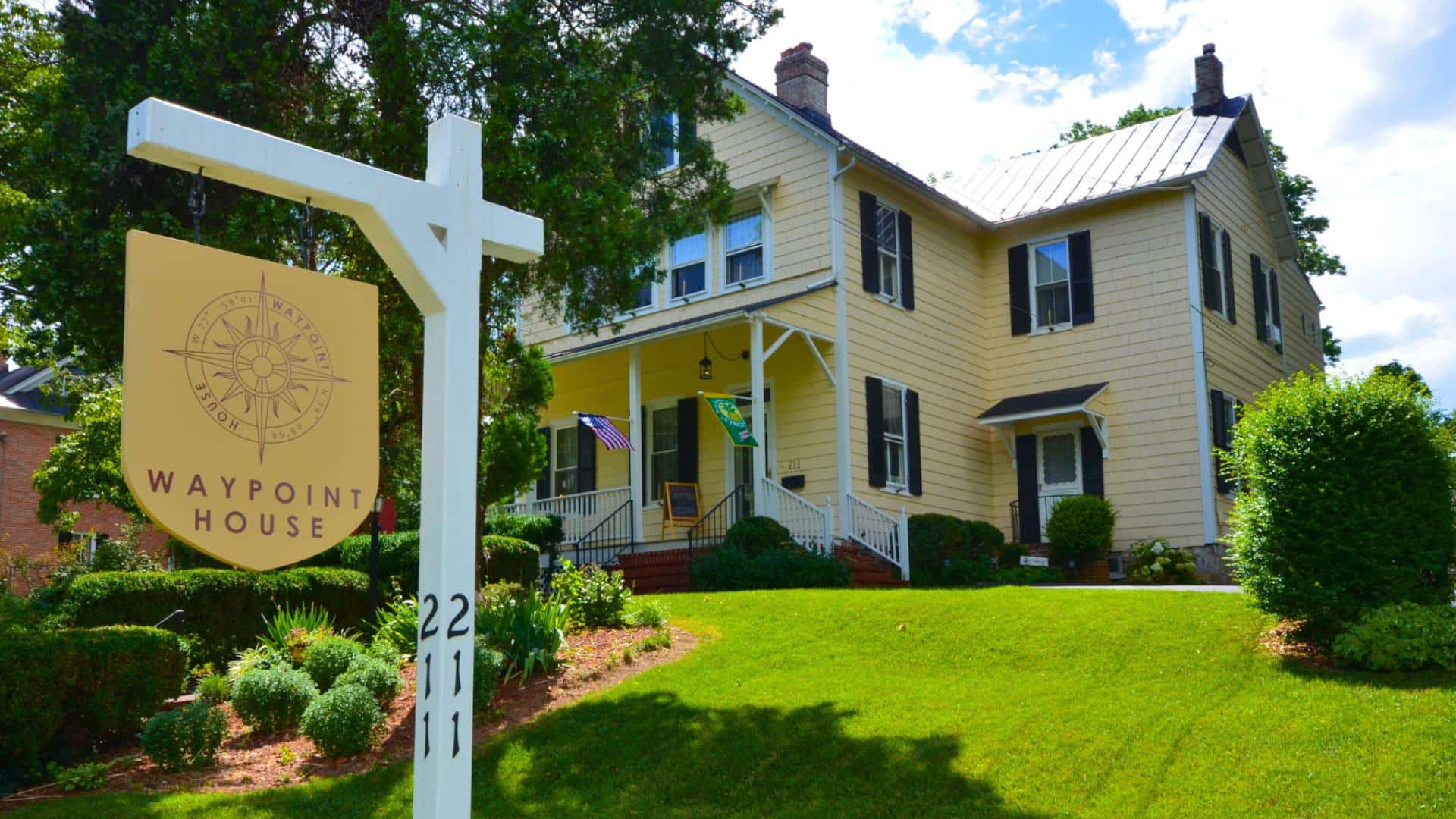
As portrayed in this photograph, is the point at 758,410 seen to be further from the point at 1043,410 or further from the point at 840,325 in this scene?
the point at 1043,410

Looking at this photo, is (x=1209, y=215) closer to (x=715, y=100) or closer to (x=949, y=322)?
(x=949, y=322)

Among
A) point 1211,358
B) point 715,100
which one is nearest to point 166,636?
point 715,100

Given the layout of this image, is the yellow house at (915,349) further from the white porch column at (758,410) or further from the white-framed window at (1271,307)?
the white-framed window at (1271,307)

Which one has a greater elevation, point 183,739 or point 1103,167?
point 1103,167

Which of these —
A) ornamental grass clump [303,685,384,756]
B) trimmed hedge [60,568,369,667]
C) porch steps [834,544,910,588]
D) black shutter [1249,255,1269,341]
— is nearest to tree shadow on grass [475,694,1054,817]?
ornamental grass clump [303,685,384,756]

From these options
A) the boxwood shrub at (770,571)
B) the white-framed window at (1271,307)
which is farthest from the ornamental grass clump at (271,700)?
the white-framed window at (1271,307)

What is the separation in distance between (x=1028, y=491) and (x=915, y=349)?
2920mm

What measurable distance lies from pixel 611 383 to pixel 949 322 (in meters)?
5.74

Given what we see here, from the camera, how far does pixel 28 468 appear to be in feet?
88.9

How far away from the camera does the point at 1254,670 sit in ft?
30.2

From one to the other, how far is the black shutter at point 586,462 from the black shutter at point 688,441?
1.95m

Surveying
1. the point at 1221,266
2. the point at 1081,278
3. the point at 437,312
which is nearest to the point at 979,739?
the point at 437,312

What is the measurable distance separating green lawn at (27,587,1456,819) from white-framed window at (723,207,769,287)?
9787 mm

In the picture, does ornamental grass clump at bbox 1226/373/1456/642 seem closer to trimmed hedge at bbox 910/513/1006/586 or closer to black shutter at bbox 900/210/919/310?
trimmed hedge at bbox 910/513/1006/586
